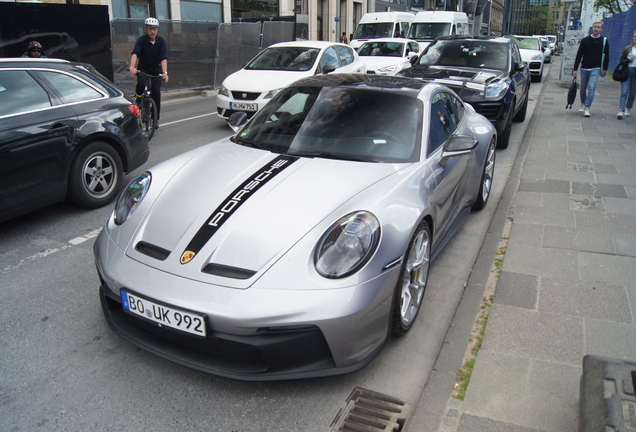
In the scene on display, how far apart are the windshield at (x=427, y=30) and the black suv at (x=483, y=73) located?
1039cm

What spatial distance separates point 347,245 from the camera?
8.89 feet

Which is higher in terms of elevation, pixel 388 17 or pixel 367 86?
pixel 388 17

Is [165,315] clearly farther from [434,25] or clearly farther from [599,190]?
[434,25]

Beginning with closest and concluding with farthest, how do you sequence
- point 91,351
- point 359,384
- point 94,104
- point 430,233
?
point 359,384, point 91,351, point 430,233, point 94,104

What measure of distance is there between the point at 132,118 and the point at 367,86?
9.50ft

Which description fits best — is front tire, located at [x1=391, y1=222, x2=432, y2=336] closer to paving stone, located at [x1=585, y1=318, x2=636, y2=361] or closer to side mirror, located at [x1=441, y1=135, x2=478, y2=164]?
side mirror, located at [x1=441, y1=135, x2=478, y2=164]

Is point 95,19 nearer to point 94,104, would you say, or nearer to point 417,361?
point 94,104

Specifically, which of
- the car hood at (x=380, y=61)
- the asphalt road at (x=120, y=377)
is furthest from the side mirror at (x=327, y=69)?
the asphalt road at (x=120, y=377)

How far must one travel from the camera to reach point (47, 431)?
2.45 meters

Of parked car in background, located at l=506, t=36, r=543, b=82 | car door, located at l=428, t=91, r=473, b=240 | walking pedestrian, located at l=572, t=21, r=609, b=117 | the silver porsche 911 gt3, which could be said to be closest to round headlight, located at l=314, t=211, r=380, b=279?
the silver porsche 911 gt3

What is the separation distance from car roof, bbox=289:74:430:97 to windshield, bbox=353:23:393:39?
1749cm

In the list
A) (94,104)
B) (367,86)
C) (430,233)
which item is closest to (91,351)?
(430,233)

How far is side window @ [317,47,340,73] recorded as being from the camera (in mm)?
10956

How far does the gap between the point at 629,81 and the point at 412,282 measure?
9.72 m
